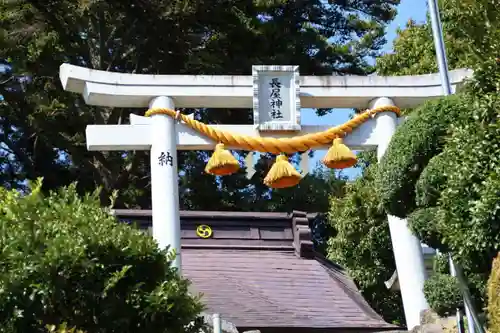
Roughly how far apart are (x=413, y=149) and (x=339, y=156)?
3593 mm

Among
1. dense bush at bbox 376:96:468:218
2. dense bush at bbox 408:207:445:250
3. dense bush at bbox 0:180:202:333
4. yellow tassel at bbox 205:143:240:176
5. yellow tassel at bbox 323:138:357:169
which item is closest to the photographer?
dense bush at bbox 0:180:202:333

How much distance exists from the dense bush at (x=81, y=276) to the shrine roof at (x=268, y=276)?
12.2 ft

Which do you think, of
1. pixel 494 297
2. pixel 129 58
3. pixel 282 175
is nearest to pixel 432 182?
pixel 494 297

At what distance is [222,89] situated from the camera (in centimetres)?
1097

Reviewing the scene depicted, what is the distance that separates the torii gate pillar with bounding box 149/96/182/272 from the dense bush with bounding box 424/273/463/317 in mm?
2778

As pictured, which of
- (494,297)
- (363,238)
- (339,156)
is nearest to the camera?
(494,297)

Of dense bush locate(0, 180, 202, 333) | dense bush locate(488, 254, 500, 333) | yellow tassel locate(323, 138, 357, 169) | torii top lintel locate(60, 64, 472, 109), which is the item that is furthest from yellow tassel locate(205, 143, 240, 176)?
dense bush locate(488, 254, 500, 333)

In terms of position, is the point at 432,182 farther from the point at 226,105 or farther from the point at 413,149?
the point at 226,105

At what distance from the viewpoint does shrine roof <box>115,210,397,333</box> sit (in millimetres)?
10953

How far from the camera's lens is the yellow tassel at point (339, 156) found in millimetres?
10773

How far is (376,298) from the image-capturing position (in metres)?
18.1

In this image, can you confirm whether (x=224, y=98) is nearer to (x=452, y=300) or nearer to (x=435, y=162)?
(x=452, y=300)

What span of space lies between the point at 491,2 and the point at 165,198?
4930 mm

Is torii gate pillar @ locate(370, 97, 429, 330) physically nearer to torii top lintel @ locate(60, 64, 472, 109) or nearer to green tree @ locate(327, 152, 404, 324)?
torii top lintel @ locate(60, 64, 472, 109)
